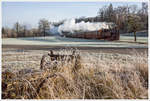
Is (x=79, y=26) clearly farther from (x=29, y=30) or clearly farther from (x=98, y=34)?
(x=29, y=30)

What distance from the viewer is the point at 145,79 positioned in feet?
6.14

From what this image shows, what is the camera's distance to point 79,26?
2.63 m

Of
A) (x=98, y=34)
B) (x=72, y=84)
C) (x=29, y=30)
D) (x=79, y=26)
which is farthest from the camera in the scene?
(x=98, y=34)

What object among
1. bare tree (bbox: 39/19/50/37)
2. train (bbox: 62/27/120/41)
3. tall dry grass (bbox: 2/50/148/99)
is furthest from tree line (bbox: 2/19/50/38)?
tall dry grass (bbox: 2/50/148/99)

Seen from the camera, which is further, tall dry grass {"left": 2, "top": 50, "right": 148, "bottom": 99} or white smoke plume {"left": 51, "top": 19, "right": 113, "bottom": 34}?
white smoke plume {"left": 51, "top": 19, "right": 113, "bottom": 34}

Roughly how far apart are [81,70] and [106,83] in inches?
15.9

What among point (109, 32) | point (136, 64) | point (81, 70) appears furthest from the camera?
point (109, 32)

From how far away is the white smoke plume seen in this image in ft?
8.09

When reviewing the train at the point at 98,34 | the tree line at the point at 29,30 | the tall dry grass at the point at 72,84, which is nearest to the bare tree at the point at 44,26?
the tree line at the point at 29,30

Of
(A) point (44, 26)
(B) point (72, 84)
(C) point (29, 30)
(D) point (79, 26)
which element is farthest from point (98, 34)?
(B) point (72, 84)

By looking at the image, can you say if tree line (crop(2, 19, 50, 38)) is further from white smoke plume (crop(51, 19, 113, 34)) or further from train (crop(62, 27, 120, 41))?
train (crop(62, 27, 120, 41))

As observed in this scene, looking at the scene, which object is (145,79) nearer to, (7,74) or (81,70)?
(81,70)

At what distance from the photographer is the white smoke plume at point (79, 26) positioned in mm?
2464

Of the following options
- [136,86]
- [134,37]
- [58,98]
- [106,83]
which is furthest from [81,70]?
[134,37]
